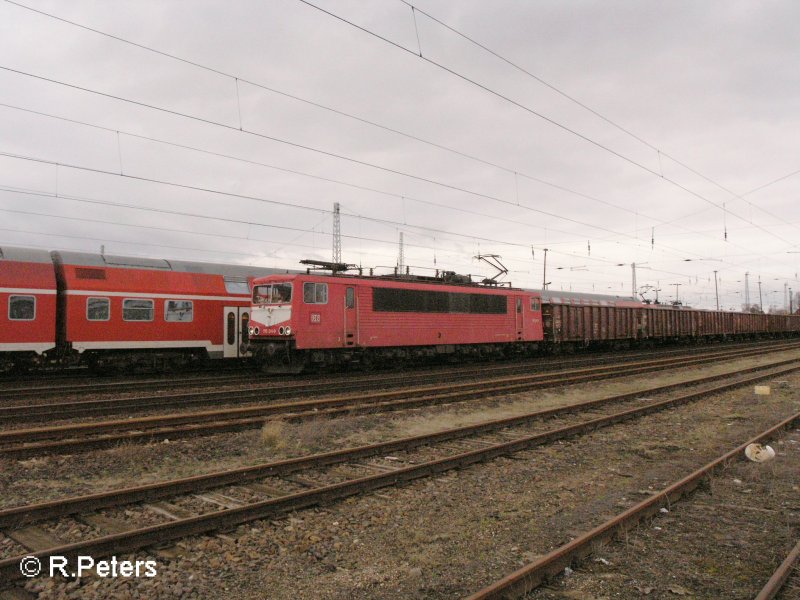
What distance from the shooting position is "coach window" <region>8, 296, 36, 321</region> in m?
15.6

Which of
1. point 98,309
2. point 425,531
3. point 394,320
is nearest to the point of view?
point 425,531

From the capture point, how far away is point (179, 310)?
60.9ft

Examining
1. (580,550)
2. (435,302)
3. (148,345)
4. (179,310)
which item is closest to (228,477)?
(580,550)

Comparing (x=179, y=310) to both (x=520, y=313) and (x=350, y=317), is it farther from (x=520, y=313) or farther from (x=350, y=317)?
(x=520, y=313)

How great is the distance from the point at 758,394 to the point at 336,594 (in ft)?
48.7

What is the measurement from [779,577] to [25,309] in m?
18.1

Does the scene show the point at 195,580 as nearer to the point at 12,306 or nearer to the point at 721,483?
the point at 721,483

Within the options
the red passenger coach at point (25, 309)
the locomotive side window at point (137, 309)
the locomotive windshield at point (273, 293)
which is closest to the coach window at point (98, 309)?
the locomotive side window at point (137, 309)

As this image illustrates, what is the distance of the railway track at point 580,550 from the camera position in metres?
3.99

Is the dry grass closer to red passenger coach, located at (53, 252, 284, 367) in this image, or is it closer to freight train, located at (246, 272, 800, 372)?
freight train, located at (246, 272, 800, 372)

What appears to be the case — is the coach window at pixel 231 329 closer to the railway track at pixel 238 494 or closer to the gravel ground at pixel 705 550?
the railway track at pixel 238 494

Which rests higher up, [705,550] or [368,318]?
[368,318]

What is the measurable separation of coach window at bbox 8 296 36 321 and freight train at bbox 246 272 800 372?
20.4ft

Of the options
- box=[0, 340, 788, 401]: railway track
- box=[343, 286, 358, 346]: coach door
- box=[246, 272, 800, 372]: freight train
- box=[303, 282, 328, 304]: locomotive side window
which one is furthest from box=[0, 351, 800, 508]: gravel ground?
box=[303, 282, 328, 304]: locomotive side window
